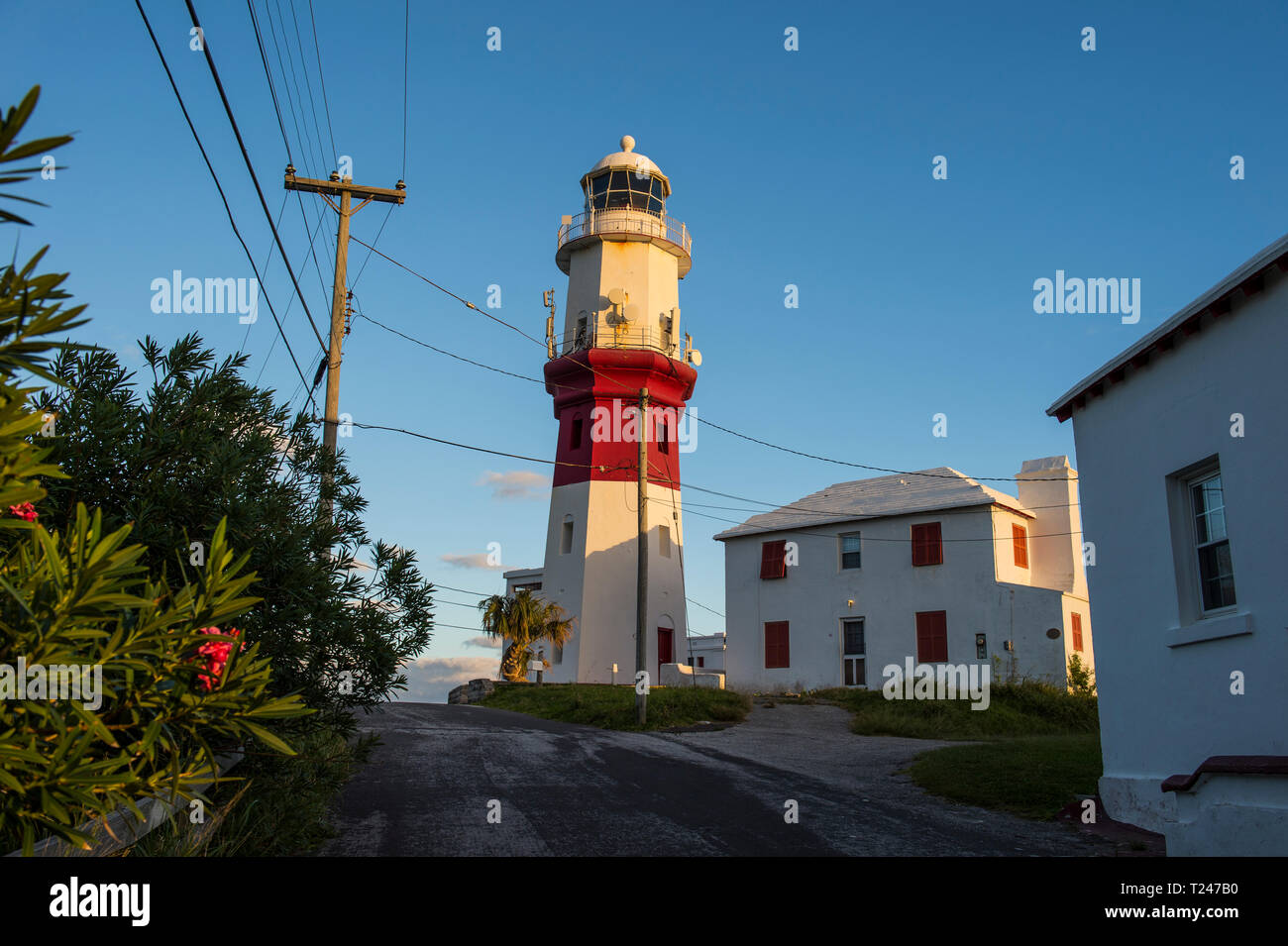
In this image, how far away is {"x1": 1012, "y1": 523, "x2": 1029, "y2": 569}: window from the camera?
28531 millimetres

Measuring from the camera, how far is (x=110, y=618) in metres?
3.32

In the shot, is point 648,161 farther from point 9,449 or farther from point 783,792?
point 9,449

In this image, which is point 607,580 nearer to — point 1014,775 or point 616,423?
point 616,423

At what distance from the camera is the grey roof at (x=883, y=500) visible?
94.7ft

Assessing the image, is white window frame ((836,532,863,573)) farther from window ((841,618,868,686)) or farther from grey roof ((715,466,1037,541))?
window ((841,618,868,686))

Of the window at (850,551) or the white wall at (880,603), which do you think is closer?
the white wall at (880,603)

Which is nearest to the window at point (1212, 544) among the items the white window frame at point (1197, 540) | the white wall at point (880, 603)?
the white window frame at point (1197, 540)

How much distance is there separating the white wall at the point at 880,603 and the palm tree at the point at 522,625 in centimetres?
633

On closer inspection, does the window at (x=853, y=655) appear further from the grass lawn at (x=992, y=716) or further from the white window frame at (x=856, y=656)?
the grass lawn at (x=992, y=716)

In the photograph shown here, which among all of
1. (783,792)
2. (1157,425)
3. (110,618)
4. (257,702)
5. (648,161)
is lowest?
(783,792)

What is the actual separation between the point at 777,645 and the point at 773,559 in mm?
2978

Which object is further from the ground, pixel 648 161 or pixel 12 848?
pixel 648 161

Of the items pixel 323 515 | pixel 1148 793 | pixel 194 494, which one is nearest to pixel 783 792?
pixel 1148 793
